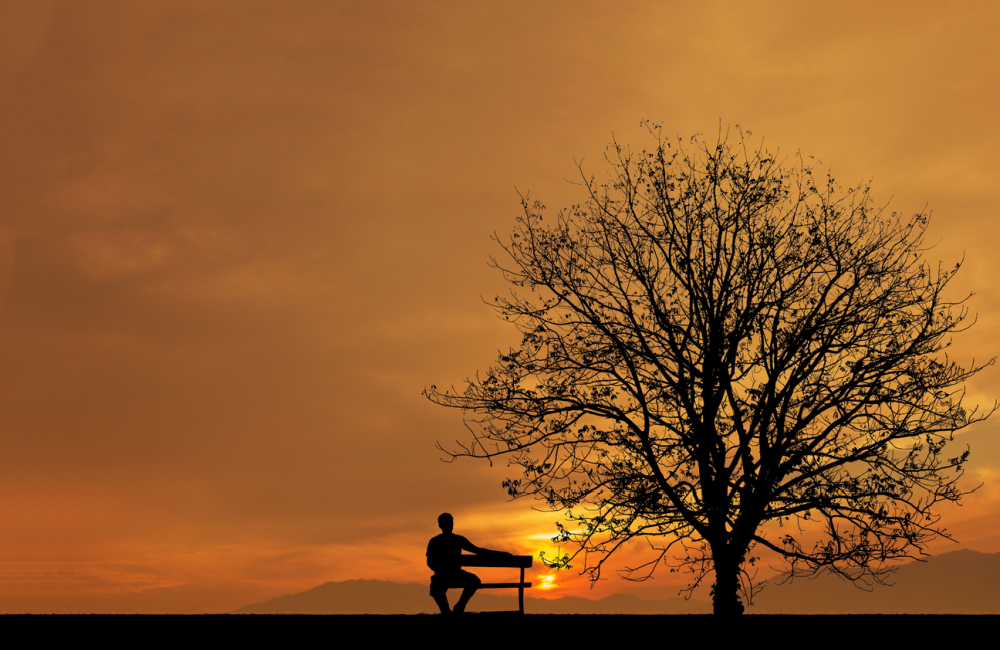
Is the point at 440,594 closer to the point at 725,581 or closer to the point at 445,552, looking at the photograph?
the point at 445,552

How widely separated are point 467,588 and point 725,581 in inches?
288

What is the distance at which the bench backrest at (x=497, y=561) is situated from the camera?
49.6ft

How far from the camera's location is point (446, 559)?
14.7 m

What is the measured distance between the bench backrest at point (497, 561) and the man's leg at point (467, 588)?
21 cm

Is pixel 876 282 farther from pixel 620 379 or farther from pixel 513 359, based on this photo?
pixel 513 359

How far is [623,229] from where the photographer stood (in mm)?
21781
